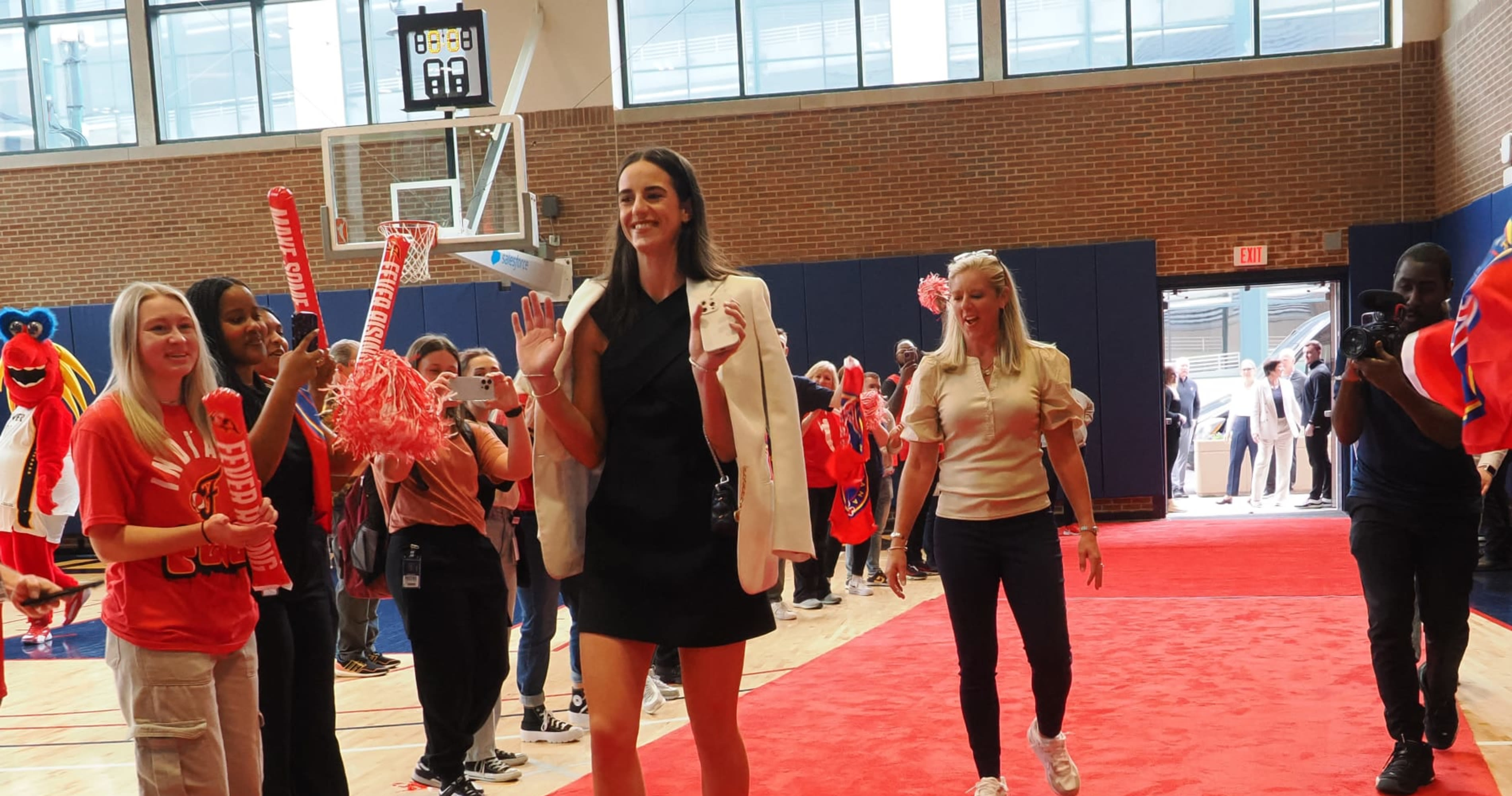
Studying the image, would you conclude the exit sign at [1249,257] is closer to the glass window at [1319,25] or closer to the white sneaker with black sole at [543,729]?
the glass window at [1319,25]

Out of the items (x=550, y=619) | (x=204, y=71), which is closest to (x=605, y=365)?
(x=550, y=619)

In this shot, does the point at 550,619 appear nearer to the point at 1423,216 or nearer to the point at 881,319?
the point at 881,319

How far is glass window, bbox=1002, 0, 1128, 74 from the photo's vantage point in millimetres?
12094

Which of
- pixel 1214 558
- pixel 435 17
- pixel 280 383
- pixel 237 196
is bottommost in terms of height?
pixel 1214 558

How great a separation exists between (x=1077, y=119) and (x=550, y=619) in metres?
9.41

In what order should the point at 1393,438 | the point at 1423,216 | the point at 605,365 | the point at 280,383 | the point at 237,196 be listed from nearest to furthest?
the point at 605,365, the point at 280,383, the point at 1393,438, the point at 1423,216, the point at 237,196

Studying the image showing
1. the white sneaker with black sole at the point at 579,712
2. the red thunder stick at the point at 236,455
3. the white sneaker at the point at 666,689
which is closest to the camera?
the red thunder stick at the point at 236,455

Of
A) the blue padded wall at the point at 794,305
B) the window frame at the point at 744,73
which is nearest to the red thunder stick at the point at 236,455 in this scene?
the blue padded wall at the point at 794,305

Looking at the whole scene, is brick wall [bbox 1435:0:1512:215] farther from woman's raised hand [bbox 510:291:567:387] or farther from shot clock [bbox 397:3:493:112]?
woman's raised hand [bbox 510:291:567:387]

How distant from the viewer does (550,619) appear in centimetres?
467

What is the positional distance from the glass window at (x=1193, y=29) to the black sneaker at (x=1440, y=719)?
960 cm

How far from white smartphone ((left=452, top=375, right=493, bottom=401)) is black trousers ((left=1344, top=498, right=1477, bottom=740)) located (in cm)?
267

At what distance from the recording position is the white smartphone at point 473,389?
109 inches

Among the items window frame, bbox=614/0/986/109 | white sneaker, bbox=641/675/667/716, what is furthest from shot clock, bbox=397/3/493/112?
white sneaker, bbox=641/675/667/716
